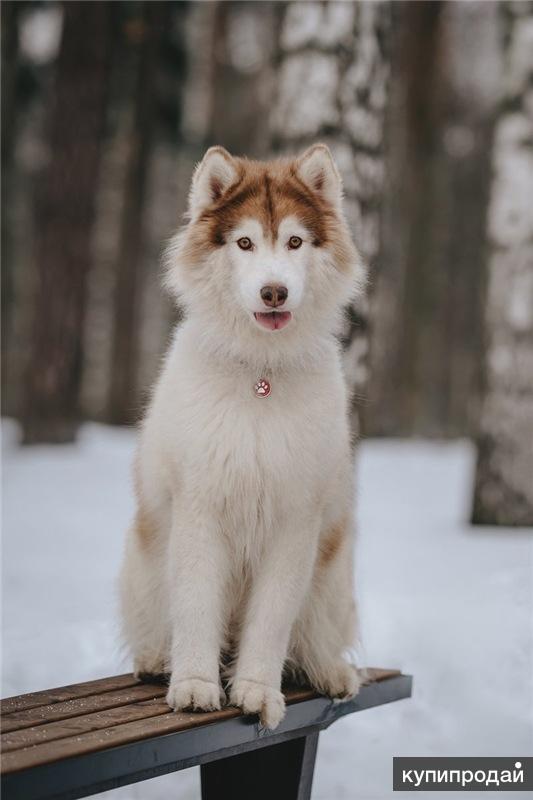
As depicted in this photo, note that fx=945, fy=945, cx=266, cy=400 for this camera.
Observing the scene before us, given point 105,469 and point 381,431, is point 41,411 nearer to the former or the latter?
point 105,469

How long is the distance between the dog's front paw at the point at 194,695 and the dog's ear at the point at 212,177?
135cm

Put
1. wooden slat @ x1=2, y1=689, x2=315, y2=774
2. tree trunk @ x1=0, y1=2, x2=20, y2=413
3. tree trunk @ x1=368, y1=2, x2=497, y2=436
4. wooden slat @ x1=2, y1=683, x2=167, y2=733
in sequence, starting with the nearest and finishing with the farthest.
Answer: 1. wooden slat @ x1=2, y1=689, x2=315, y2=774
2. wooden slat @ x1=2, y1=683, x2=167, y2=733
3. tree trunk @ x1=368, y1=2, x2=497, y2=436
4. tree trunk @ x1=0, y1=2, x2=20, y2=413

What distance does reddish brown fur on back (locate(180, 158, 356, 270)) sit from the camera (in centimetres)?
265

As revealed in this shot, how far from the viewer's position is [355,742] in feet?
12.3

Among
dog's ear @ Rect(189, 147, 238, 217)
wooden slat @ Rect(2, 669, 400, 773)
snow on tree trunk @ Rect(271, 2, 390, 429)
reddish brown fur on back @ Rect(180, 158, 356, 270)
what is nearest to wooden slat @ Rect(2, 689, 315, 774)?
wooden slat @ Rect(2, 669, 400, 773)

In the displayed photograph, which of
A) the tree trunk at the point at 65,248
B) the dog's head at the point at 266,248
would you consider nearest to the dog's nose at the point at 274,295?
the dog's head at the point at 266,248

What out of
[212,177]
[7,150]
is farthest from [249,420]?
[7,150]

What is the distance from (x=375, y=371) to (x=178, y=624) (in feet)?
35.1

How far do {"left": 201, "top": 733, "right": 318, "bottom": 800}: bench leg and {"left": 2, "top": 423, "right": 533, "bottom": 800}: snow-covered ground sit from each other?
438 millimetres

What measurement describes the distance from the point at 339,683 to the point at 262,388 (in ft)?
3.25

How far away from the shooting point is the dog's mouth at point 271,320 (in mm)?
2592

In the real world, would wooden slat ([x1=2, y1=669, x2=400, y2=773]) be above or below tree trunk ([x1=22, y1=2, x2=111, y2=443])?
below

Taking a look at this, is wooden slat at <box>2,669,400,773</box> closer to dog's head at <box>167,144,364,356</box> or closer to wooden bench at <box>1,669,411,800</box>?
wooden bench at <box>1,669,411,800</box>

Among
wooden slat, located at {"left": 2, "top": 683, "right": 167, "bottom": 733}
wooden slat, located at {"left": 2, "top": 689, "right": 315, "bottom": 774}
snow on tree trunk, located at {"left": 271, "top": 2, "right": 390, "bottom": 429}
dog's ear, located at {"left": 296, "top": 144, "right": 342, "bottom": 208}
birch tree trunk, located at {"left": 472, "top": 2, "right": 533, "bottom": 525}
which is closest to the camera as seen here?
wooden slat, located at {"left": 2, "top": 689, "right": 315, "bottom": 774}
